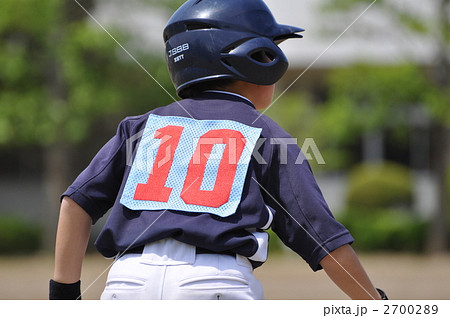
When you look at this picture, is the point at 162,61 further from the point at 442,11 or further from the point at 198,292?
the point at 198,292

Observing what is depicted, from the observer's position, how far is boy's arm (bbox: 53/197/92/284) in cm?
210

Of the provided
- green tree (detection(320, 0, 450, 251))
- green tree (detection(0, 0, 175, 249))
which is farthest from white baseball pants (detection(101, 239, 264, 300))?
green tree (detection(320, 0, 450, 251))

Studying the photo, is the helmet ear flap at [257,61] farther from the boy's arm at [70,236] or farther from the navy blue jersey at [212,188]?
the boy's arm at [70,236]

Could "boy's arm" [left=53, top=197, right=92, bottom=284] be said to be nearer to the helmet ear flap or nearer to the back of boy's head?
the back of boy's head

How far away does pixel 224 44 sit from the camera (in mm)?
2182

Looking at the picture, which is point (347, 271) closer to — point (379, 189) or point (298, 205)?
point (298, 205)

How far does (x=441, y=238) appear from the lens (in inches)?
504

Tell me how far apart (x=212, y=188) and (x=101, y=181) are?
1.35 ft

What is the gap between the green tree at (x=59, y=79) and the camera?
41.9 ft

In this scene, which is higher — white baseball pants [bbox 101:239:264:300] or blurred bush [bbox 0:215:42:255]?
blurred bush [bbox 0:215:42:255]

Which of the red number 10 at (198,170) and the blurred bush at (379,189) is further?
the blurred bush at (379,189)

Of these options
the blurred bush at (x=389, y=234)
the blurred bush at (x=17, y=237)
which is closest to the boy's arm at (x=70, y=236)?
the blurred bush at (x=389, y=234)

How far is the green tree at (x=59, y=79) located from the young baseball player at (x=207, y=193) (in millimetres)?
10182

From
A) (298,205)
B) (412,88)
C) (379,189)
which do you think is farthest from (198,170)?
(379,189)
